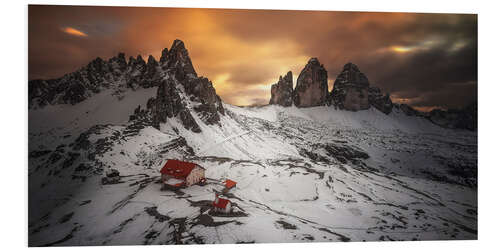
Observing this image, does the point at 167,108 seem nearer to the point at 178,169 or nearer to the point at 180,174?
the point at 178,169

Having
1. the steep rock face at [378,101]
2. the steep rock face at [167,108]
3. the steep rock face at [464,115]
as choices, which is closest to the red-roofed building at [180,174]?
the steep rock face at [464,115]

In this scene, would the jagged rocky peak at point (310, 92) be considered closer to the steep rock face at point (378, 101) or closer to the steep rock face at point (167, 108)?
the steep rock face at point (378, 101)

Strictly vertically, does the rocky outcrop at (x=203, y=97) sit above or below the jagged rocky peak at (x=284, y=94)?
below

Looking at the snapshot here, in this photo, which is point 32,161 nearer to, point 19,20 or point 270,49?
point 19,20

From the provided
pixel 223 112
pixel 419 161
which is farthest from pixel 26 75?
pixel 419 161

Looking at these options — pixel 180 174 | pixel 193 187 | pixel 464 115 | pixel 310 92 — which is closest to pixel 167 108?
pixel 180 174

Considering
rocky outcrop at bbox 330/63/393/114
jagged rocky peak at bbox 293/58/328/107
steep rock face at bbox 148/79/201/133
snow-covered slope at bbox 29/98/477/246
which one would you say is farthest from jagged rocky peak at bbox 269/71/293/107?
steep rock face at bbox 148/79/201/133
